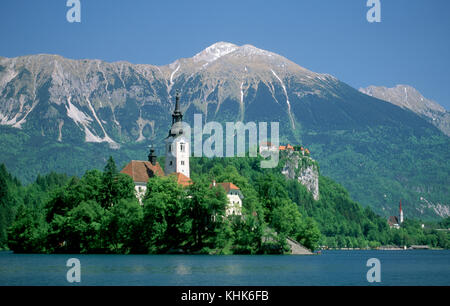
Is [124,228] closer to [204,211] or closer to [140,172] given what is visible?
[204,211]

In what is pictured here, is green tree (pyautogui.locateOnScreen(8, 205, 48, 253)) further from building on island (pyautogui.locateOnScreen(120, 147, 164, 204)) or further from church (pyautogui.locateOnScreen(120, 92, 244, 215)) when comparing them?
church (pyautogui.locateOnScreen(120, 92, 244, 215))

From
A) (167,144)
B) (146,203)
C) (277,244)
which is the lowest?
(277,244)

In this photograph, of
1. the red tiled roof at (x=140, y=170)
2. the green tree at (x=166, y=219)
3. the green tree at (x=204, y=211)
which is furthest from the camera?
the red tiled roof at (x=140, y=170)

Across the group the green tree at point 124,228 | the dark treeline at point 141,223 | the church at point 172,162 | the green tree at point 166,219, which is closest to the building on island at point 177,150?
the church at point 172,162

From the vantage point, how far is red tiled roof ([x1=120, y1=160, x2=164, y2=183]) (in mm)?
126081

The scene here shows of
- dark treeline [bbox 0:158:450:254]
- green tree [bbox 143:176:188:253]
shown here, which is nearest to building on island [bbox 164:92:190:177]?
dark treeline [bbox 0:158:450:254]

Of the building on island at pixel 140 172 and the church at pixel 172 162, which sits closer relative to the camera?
the building on island at pixel 140 172

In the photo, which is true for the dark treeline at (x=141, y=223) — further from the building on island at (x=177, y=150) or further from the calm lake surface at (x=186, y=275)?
the building on island at (x=177, y=150)

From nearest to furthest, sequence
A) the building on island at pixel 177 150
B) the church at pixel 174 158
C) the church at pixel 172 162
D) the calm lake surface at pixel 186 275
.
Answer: the calm lake surface at pixel 186 275
the church at pixel 172 162
the church at pixel 174 158
the building on island at pixel 177 150

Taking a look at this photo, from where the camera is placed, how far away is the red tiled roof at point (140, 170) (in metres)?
126
